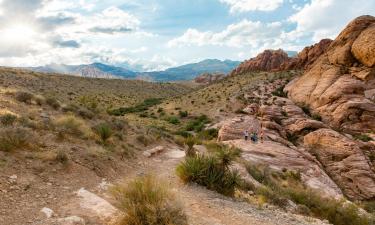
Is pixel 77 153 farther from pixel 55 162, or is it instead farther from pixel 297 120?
pixel 297 120

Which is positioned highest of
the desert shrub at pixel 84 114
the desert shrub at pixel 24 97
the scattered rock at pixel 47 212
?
the desert shrub at pixel 24 97

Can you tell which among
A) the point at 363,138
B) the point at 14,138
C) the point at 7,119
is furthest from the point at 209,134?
the point at 14,138

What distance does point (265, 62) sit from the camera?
7494 centimetres

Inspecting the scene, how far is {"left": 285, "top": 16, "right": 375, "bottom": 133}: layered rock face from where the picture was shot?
32906mm

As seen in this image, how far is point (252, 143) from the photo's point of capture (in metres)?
26.5

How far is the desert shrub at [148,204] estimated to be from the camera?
23.4 ft

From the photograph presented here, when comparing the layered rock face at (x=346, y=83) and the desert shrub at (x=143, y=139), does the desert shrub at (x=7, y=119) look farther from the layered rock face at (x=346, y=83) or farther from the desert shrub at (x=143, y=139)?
the layered rock face at (x=346, y=83)

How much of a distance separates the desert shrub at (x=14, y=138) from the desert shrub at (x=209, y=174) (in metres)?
5.15

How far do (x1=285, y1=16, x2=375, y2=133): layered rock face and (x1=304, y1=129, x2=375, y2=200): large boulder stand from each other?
5.44 metres

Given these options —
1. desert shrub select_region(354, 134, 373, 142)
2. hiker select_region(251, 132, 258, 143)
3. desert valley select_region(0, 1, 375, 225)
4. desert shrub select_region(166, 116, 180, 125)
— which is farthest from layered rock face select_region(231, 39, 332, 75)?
hiker select_region(251, 132, 258, 143)

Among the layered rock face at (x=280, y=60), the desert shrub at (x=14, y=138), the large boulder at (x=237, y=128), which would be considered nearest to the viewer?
the desert shrub at (x=14, y=138)

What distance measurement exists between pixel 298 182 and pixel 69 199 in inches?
589

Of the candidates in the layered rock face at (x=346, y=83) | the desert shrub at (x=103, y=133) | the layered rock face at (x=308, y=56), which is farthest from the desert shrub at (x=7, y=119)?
the layered rock face at (x=308, y=56)

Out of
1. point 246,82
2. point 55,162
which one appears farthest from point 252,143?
point 246,82
